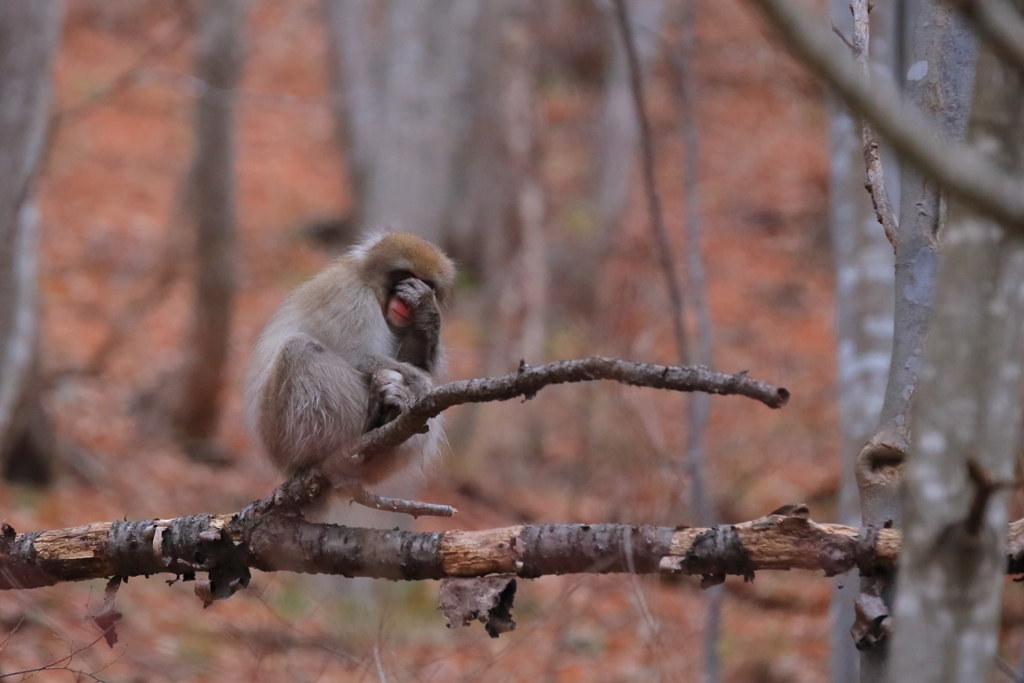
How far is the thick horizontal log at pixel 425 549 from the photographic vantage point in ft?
9.00

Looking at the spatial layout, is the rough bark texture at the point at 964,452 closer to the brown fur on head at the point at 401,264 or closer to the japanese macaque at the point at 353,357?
the japanese macaque at the point at 353,357

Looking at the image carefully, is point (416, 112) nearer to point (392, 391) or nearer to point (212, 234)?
point (212, 234)

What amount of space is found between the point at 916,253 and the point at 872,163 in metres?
0.34

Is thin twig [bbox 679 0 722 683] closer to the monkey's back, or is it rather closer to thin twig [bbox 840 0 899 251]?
the monkey's back

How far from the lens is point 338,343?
418cm

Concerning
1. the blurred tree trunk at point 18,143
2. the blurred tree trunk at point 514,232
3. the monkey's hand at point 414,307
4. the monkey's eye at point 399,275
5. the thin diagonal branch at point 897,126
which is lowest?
the thin diagonal branch at point 897,126

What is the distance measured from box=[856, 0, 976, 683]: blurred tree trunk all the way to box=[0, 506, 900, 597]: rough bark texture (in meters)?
0.27

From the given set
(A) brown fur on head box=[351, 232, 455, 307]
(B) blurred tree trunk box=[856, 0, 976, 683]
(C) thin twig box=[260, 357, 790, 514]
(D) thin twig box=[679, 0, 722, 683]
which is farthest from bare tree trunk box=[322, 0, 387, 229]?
(B) blurred tree trunk box=[856, 0, 976, 683]

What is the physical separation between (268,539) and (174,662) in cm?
334

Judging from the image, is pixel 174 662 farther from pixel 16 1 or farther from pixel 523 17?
pixel 523 17

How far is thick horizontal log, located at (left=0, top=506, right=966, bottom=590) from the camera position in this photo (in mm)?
2744

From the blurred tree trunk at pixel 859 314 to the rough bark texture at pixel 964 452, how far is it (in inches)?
125

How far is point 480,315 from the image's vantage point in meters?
12.5

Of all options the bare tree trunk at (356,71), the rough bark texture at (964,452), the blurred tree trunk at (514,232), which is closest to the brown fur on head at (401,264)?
the rough bark texture at (964,452)
